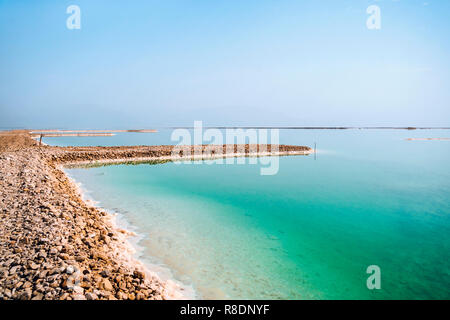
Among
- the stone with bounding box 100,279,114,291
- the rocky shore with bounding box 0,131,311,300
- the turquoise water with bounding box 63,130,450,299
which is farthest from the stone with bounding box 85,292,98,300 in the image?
the turquoise water with bounding box 63,130,450,299

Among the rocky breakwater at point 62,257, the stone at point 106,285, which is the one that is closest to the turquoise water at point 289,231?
the rocky breakwater at point 62,257

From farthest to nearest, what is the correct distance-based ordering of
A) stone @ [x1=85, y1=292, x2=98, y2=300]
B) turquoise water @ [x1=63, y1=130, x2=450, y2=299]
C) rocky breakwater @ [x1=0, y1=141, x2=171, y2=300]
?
turquoise water @ [x1=63, y1=130, x2=450, y2=299] → rocky breakwater @ [x1=0, y1=141, x2=171, y2=300] → stone @ [x1=85, y1=292, x2=98, y2=300]

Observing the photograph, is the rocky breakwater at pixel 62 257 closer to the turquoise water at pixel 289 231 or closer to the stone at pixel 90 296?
the stone at pixel 90 296

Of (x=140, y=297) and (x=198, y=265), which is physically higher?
(x=140, y=297)

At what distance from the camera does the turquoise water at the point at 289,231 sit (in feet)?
19.1

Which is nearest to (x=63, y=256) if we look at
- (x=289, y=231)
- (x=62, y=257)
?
(x=62, y=257)

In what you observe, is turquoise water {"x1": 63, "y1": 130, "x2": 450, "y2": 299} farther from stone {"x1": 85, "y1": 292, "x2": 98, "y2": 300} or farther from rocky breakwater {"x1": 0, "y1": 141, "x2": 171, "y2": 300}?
stone {"x1": 85, "y1": 292, "x2": 98, "y2": 300}

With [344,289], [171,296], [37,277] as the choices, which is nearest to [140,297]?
[171,296]

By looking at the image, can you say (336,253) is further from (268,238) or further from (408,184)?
(408,184)

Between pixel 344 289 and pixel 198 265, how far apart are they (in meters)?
3.21

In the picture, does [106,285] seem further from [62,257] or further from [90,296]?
[62,257]

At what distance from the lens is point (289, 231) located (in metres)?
9.06

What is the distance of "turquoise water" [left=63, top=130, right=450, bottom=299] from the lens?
5809mm

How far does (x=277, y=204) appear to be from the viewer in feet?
40.6
